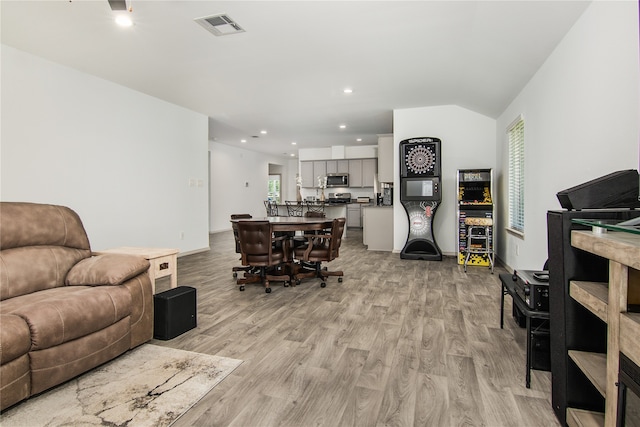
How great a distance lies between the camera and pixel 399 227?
6.30 meters

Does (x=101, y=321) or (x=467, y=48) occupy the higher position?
(x=467, y=48)

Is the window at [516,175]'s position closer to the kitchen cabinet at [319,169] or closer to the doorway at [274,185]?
the kitchen cabinet at [319,169]

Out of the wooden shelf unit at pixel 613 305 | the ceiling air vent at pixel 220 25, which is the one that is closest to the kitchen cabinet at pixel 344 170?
the ceiling air vent at pixel 220 25

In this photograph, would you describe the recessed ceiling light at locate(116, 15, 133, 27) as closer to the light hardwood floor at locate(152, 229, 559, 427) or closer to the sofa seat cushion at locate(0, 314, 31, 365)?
the sofa seat cushion at locate(0, 314, 31, 365)

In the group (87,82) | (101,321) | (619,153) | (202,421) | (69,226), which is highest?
(87,82)

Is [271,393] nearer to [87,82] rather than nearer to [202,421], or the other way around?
[202,421]

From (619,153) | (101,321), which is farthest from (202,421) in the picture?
(619,153)

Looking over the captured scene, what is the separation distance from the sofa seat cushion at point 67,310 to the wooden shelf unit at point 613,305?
258 centimetres

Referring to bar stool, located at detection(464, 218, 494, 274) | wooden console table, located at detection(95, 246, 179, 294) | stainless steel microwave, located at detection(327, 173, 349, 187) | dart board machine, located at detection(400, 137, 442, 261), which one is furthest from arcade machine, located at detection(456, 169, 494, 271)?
stainless steel microwave, located at detection(327, 173, 349, 187)

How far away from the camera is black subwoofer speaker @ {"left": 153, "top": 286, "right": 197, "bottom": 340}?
2.55 meters

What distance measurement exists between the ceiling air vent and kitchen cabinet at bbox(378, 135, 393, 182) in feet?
14.3

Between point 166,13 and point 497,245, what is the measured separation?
5.79 m

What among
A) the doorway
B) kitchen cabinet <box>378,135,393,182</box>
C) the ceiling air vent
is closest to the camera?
the ceiling air vent

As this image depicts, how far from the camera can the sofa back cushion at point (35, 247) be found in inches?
85.4
